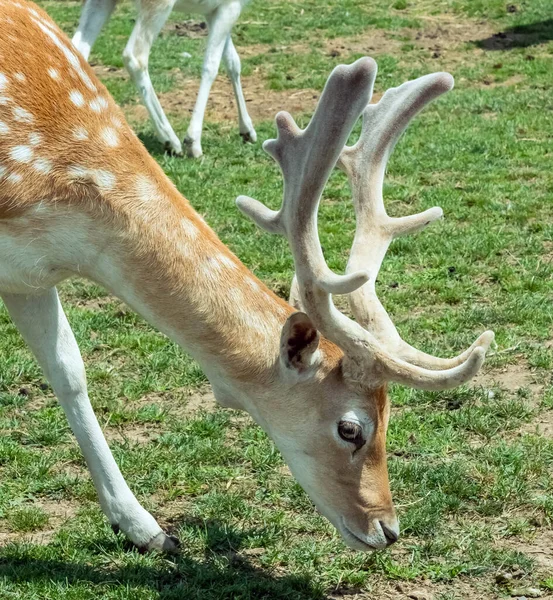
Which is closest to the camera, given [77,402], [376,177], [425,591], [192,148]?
[425,591]

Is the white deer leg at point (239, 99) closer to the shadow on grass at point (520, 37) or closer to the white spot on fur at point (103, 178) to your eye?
the shadow on grass at point (520, 37)

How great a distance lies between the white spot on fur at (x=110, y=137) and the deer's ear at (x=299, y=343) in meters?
0.92

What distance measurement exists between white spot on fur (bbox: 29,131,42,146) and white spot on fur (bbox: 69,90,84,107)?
0.20 meters

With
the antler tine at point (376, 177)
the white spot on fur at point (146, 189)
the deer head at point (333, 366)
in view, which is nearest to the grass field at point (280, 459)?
the deer head at point (333, 366)

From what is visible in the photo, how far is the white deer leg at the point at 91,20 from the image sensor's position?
32.3ft

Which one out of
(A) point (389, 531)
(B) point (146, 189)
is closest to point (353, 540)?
(A) point (389, 531)

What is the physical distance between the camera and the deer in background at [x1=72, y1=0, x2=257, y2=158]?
9.49 m

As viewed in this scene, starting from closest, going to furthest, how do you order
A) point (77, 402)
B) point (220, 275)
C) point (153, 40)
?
point (220, 275)
point (77, 402)
point (153, 40)

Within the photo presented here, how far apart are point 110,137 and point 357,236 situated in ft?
3.27

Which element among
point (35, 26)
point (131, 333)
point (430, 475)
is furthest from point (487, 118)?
point (35, 26)

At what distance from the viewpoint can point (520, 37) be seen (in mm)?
14172

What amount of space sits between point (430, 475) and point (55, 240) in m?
2.00

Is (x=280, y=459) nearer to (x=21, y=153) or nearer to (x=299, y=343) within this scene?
(x=299, y=343)

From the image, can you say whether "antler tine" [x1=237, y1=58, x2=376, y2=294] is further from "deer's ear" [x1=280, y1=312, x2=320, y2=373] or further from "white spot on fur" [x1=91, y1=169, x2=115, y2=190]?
"white spot on fur" [x1=91, y1=169, x2=115, y2=190]
